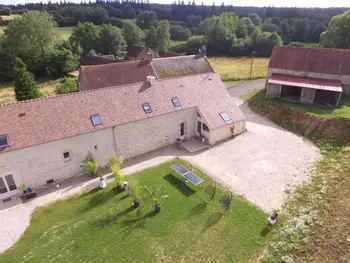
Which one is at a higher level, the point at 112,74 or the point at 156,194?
the point at 112,74

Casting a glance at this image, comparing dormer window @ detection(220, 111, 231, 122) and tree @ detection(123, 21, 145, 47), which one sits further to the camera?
tree @ detection(123, 21, 145, 47)

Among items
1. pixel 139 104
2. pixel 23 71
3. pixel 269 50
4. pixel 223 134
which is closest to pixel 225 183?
pixel 223 134

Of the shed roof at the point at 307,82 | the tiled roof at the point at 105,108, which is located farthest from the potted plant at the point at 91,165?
the shed roof at the point at 307,82

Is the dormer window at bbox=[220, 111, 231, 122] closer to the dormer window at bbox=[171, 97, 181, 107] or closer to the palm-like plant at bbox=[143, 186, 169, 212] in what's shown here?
the dormer window at bbox=[171, 97, 181, 107]

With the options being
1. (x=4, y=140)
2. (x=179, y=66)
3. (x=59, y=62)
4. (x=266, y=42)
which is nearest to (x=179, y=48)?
(x=266, y=42)

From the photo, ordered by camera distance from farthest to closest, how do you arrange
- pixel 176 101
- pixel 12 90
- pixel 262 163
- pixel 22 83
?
pixel 12 90
pixel 22 83
pixel 176 101
pixel 262 163

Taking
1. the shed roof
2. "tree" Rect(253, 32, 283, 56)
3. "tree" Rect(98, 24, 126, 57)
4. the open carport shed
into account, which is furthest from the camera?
"tree" Rect(253, 32, 283, 56)

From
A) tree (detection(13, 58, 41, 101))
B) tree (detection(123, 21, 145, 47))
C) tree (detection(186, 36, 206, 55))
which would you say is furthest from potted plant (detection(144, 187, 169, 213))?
tree (detection(186, 36, 206, 55))

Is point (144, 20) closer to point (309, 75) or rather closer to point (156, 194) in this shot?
point (309, 75)
